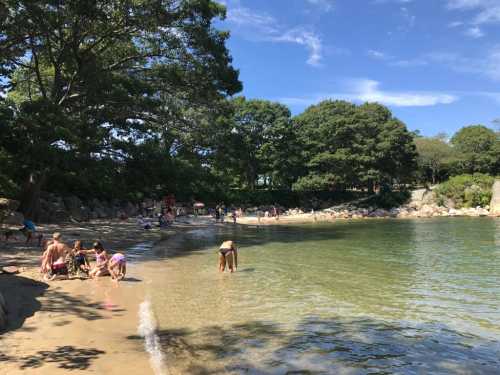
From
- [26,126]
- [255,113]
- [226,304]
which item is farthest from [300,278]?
[255,113]

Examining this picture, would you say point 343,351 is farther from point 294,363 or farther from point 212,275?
point 212,275

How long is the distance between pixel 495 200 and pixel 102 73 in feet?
162

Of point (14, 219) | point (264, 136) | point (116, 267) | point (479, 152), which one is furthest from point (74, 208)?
point (479, 152)

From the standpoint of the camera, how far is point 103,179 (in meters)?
25.3

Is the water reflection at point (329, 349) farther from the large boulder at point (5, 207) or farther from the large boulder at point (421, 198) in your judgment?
the large boulder at point (421, 198)

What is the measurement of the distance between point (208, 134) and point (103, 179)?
9523 millimetres

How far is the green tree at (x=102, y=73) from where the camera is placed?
19.2 metres

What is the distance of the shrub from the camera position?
54.2 m

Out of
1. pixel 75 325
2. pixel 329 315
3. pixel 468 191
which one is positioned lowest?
pixel 329 315

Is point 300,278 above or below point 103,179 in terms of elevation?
below

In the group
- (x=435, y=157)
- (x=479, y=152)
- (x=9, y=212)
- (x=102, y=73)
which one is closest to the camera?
(x=9, y=212)

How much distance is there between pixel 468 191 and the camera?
180ft

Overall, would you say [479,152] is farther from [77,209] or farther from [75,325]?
[75,325]

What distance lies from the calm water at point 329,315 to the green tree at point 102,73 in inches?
359
